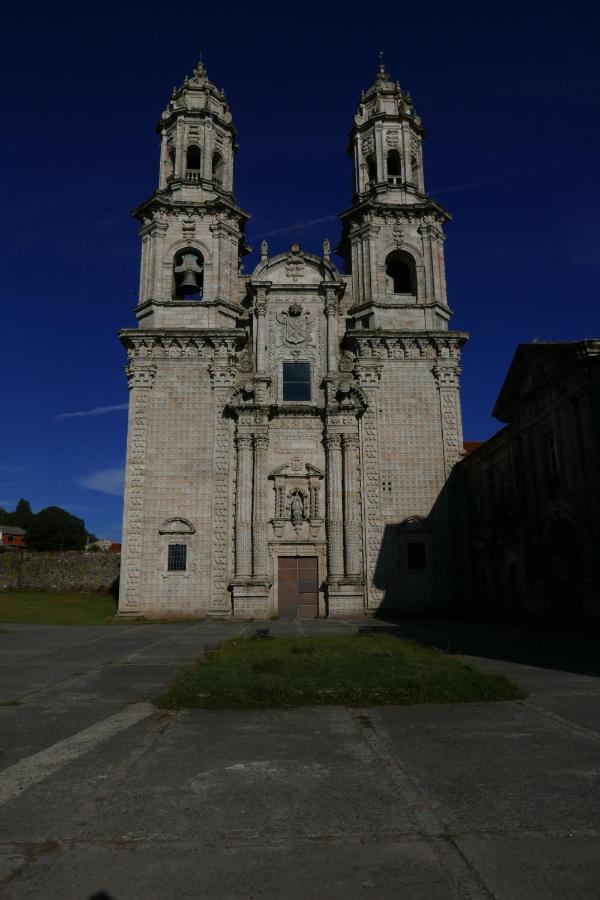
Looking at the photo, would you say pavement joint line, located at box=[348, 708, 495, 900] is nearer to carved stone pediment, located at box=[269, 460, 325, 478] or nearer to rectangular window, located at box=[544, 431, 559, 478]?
rectangular window, located at box=[544, 431, 559, 478]

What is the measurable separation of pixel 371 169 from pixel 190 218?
1143 cm

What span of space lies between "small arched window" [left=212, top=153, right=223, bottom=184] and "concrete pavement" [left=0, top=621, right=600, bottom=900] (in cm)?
3356

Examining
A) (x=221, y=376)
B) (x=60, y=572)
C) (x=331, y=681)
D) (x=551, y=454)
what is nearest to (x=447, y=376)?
(x=551, y=454)

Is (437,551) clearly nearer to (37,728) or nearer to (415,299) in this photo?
(415,299)

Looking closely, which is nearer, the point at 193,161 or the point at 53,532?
the point at 193,161

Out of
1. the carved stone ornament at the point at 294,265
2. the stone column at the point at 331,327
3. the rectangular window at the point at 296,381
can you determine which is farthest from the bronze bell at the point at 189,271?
the stone column at the point at 331,327

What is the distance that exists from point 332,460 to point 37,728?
78.2 feet

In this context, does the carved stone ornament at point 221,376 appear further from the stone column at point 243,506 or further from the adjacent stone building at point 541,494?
the adjacent stone building at point 541,494

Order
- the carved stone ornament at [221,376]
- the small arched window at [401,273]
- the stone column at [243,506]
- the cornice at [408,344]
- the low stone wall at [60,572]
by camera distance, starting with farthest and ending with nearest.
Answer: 1. the low stone wall at [60,572]
2. the small arched window at [401,273]
3. the cornice at [408,344]
4. the carved stone ornament at [221,376]
5. the stone column at [243,506]

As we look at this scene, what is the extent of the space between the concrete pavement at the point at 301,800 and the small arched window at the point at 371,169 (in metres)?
34.0

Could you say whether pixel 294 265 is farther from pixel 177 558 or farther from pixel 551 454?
pixel 551 454

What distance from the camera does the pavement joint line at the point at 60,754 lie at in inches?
198

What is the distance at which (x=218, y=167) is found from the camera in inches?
1422

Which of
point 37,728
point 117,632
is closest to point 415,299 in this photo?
point 117,632
